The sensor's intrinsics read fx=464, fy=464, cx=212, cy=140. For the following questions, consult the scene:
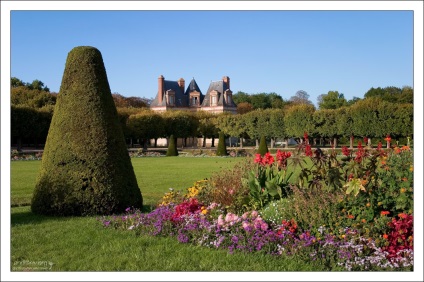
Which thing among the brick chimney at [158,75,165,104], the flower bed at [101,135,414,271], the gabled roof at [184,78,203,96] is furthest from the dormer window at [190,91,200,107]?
the flower bed at [101,135,414,271]

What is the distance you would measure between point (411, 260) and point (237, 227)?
1944mm

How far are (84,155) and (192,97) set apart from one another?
203ft

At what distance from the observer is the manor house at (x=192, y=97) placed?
211ft

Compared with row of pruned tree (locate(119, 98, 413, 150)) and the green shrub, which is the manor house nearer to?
row of pruned tree (locate(119, 98, 413, 150))

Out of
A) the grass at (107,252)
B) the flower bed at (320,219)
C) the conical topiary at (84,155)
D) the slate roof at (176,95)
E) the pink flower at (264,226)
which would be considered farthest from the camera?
the slate roof at (176,95)

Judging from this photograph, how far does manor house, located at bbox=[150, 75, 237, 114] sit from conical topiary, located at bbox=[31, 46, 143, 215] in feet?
182

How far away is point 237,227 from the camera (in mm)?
5613

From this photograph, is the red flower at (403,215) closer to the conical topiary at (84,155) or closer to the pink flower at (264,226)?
the pink flower at (264,226)

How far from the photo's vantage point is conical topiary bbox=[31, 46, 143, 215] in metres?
7.17

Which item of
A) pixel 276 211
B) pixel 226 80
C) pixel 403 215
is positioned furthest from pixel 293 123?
pixel 403 215

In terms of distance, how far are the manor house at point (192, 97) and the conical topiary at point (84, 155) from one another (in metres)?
55.4

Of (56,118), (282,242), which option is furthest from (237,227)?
(56,118)

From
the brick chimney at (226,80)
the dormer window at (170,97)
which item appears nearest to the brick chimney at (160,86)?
the dormer window at (170,97)

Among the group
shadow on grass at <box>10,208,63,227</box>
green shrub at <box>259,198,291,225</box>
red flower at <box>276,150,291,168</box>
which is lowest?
shadow on grass at <box>10,208,63,227</box>
